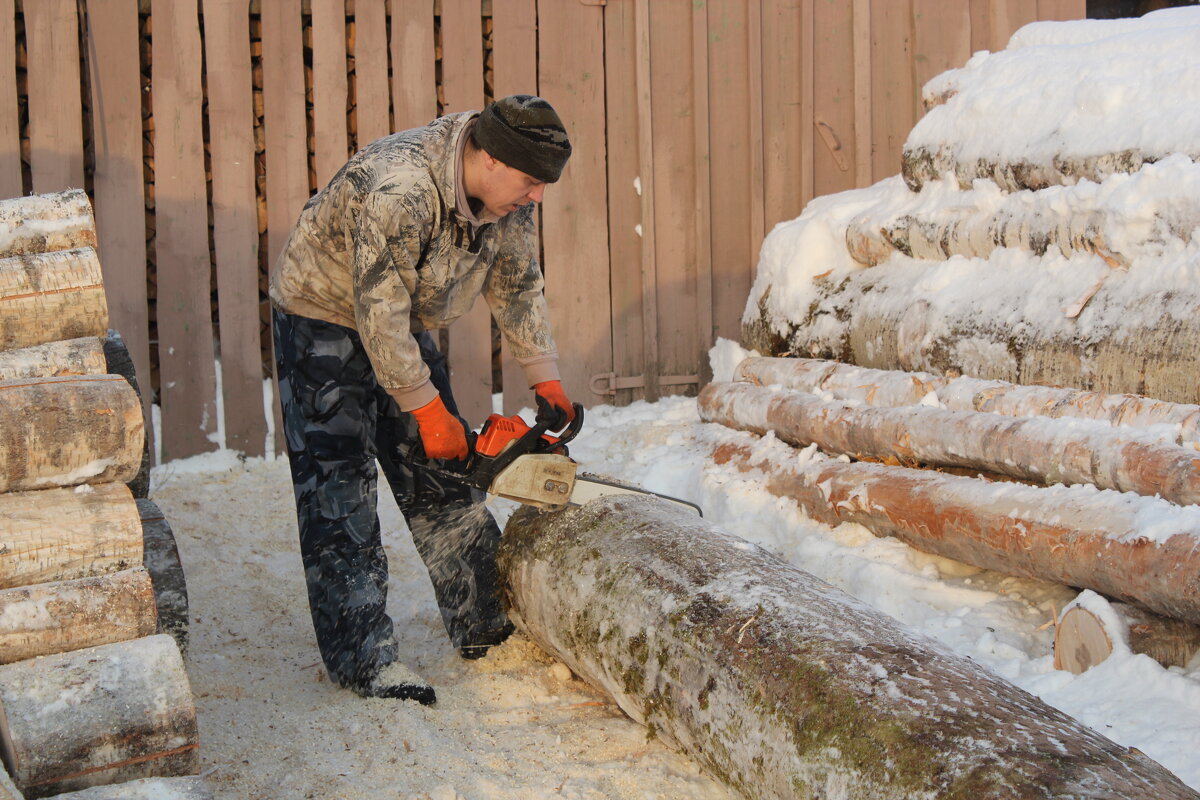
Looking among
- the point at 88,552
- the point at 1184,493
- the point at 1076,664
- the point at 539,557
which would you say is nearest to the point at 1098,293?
the point at 1184,493

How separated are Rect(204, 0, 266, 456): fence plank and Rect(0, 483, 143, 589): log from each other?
3162mm

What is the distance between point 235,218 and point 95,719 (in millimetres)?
3939

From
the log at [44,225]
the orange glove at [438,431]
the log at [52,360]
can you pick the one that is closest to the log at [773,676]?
the orange glove at [438,431]

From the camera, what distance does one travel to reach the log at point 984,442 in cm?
310

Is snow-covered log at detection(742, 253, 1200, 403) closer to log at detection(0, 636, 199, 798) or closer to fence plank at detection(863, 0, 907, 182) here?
fence plank at detection(863, 0, 907, 182)

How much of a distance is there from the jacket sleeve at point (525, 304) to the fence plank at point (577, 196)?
2.56 meters

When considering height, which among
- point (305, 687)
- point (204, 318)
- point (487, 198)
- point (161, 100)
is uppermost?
point (161, 100)

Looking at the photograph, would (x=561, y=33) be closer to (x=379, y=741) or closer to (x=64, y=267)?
(x=64, y=267)

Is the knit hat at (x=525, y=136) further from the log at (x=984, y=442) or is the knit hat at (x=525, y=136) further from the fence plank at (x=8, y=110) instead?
the fence plank at (x=8, y=110)

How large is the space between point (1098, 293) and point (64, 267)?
3390mm

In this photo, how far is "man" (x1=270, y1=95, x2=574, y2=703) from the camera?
124 inches

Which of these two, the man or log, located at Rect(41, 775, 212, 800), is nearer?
log, located at Rect(41, 775, 212, 800)

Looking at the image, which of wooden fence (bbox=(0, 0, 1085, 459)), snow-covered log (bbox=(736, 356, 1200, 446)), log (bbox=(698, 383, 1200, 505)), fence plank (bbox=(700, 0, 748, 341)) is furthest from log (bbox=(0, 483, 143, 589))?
fence plank (bbox=(700, 0, 748, 341))

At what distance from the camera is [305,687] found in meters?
3.55
